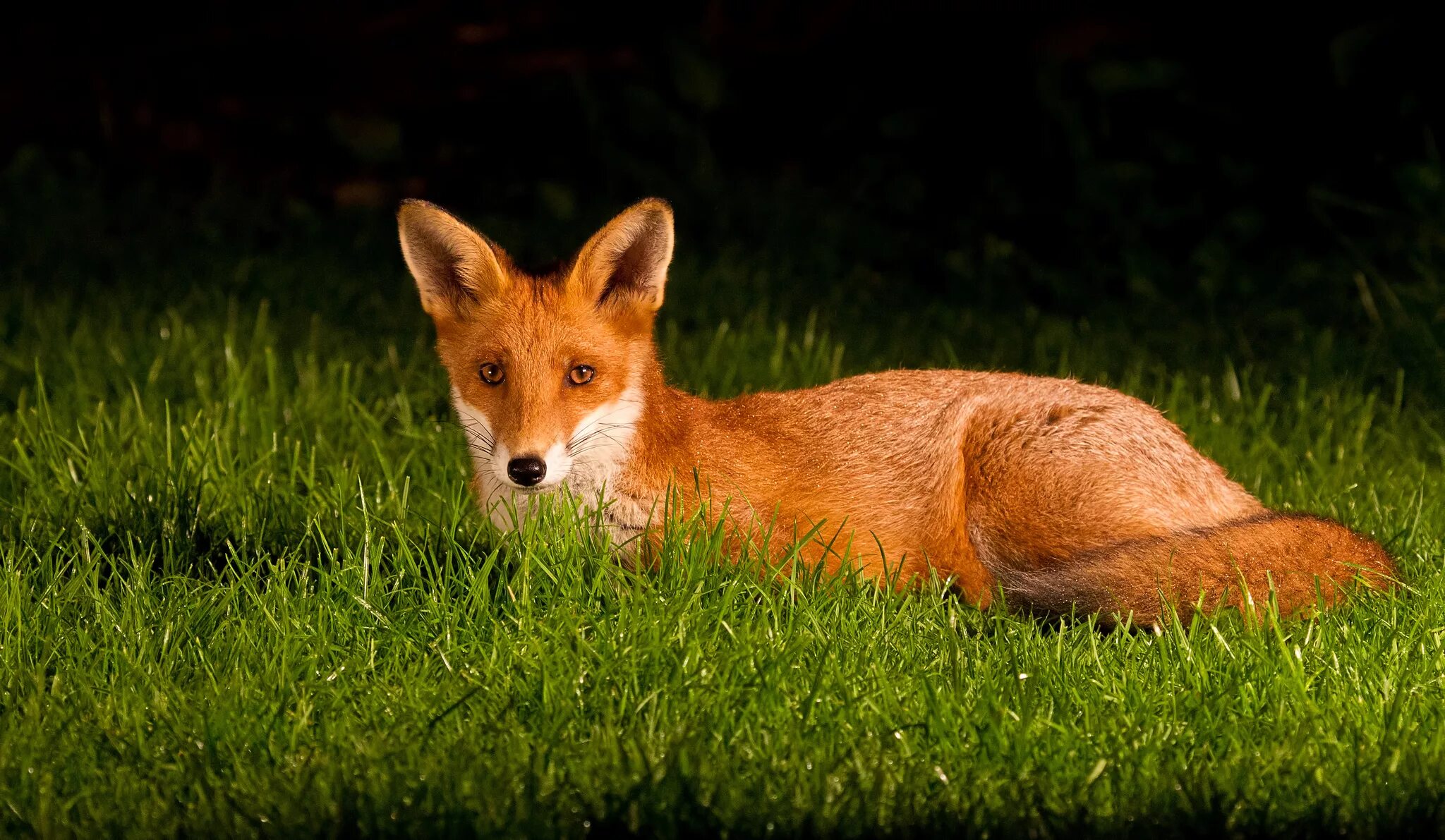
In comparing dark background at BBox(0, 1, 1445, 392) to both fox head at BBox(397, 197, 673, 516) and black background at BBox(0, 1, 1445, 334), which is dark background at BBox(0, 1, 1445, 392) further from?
fox head at BBox(397, 197, 673, 516)

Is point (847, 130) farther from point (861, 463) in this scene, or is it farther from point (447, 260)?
point (447, 260)

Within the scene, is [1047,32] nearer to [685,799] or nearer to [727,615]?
[727,615]

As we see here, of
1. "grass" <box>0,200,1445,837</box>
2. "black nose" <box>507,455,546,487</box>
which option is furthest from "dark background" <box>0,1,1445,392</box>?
"black nose" <box>507,455,546,487</box>

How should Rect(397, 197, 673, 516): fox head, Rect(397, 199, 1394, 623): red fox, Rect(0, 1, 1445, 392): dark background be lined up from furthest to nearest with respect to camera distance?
1. Rect(0, 1, 1445, 392): dark background
2. Rect(397, 197, 673, 516): fox head
3. Rect(397, 199, 1394, 623): red fox

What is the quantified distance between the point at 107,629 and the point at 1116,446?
9.52ft

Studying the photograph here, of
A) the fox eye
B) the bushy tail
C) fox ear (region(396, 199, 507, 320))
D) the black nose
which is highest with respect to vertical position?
fox ear (region(396, 199, 507, 320))

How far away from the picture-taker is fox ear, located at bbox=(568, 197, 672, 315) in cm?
450

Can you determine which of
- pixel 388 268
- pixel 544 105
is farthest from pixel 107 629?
pixel 544 105

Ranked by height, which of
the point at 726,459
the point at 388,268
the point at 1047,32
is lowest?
the point at 388,268

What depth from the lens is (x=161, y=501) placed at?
4855 mm

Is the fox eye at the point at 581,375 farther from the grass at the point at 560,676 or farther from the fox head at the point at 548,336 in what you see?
the grass at the point at 560,676

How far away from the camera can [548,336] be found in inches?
173

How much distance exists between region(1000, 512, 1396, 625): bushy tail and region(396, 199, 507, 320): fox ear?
72.3 inches

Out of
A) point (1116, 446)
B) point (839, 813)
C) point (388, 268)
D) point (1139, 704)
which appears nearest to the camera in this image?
point (839, 813)
